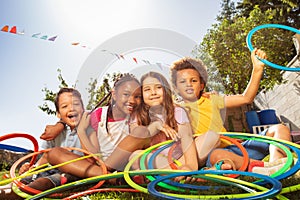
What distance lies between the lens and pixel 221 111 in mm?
2484

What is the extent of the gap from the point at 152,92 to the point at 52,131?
2.95 feet

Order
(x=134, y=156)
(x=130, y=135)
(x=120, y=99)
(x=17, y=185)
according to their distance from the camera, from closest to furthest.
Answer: (x=17, y=185)
(x=134, y=156)
(x=130, y=135)
(x=120, y=99)

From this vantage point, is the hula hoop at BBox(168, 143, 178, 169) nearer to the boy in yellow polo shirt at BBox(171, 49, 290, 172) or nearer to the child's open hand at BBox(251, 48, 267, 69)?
the boy in yellow polo shirt at BBox(171, 49, 290, 172)

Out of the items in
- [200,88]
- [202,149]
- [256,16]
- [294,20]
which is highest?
[294,20]

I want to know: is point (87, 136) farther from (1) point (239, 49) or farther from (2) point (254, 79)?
(1) point (239, 49)

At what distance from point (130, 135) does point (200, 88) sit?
2.34 feet

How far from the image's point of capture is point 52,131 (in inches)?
100

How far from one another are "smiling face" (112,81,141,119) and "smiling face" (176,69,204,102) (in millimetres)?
345

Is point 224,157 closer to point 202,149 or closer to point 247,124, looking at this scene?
point 202,149

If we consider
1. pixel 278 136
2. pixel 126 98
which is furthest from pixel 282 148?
pixel 126 98

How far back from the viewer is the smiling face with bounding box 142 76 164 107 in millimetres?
2328

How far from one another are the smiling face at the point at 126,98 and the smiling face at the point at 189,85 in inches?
13.6

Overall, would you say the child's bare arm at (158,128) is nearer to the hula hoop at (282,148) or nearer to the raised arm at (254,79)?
the hula hoop at (282,148)

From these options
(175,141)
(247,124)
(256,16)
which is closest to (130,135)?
(175,141)
